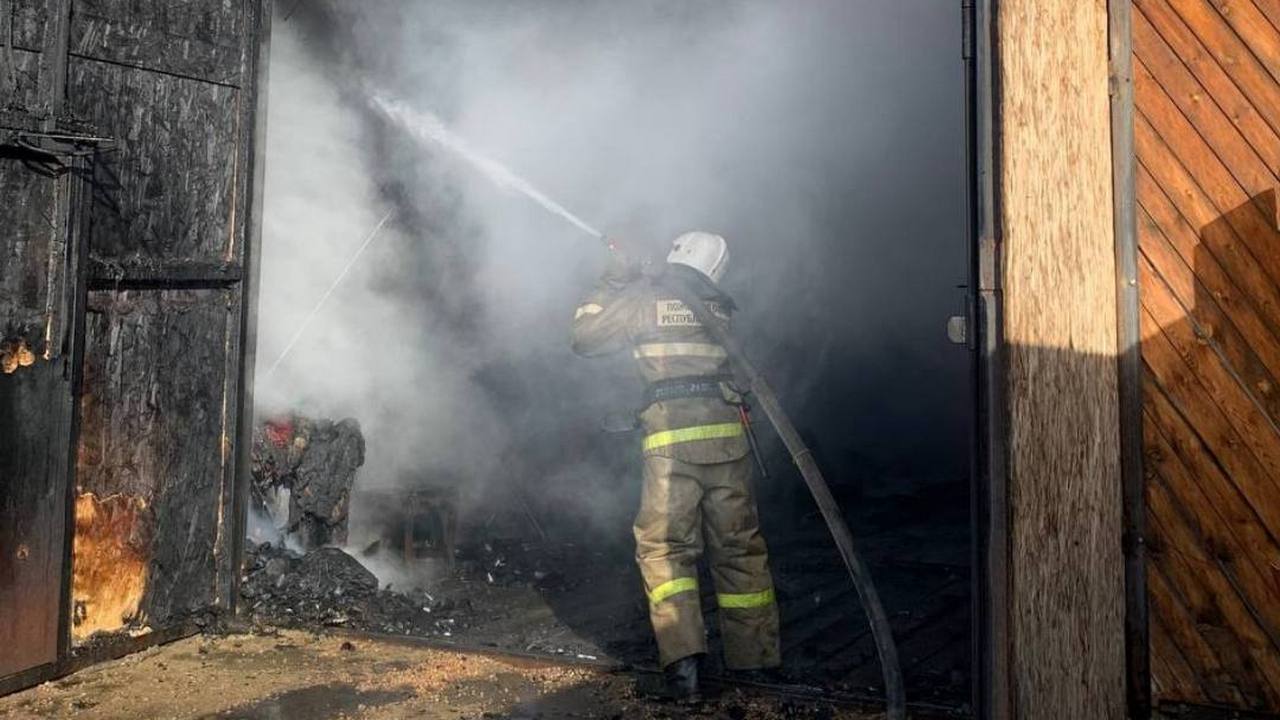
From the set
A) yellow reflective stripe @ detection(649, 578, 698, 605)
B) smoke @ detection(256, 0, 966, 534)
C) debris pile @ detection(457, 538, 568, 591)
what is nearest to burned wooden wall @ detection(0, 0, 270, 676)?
smoke @ detection(256, 0, 966, 534)

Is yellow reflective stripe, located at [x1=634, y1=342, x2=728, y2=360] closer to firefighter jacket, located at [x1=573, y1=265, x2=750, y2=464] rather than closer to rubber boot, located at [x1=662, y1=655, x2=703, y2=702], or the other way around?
firefighter jacket, located at [x1=573, y1=265, x2=750, y2=464]

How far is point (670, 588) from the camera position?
5.18 m

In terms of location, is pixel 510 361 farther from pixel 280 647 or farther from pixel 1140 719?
pixel 1140 719

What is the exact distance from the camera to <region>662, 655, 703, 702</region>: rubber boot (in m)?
4.99

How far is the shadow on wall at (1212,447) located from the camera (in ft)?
11.4

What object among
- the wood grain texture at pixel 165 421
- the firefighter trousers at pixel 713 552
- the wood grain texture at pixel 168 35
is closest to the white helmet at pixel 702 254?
the firefighter trousers at pixel 713 552

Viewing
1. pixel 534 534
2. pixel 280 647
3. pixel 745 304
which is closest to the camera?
pixel 280 647

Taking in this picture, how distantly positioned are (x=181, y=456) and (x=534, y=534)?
3.32m

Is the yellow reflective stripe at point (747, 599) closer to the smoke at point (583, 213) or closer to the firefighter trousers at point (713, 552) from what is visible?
the firefighter trousers at point (713, 552)

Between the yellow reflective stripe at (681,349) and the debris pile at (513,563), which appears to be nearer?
the yellow reflective stripe at (681,349)

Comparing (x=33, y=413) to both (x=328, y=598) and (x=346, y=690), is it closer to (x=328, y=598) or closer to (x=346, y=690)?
(x=346, y=690)

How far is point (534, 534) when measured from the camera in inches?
338

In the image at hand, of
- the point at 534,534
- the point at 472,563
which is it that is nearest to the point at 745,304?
the point at 534,534

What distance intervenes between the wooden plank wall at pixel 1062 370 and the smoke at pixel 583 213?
17.6 feet
